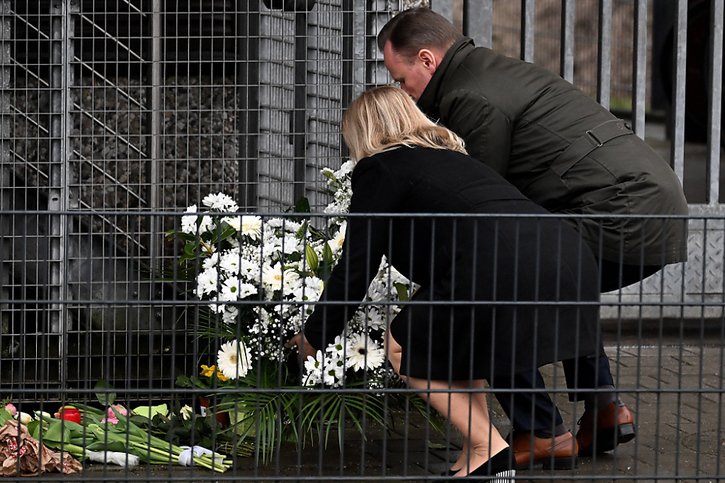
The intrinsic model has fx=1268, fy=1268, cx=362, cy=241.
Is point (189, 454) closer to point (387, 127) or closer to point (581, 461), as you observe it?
point (387, 127)

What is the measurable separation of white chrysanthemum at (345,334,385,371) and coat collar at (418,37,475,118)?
846 millimetres

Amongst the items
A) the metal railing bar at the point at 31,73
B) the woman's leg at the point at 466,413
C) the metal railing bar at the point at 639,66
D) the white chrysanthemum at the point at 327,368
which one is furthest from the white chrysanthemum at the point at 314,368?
the metal railing bar at the point at 639,66

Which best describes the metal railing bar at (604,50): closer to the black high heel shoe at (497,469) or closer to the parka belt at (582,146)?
the parka belt at (582,146)

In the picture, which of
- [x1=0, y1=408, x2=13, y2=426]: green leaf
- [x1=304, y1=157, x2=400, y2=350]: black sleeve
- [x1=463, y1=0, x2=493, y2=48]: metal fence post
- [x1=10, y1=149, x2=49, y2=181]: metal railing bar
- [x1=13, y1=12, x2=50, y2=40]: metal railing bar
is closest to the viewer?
[x1=304, y1=157, x2=400, y2=350]: black sleeve

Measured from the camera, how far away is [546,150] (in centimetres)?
432

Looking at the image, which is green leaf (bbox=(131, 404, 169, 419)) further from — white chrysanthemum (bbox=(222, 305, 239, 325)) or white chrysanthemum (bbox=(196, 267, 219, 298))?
white chrysanthemum (bbox=(196, 267, 219, 298))

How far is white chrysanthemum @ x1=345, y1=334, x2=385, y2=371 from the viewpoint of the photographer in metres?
4.14

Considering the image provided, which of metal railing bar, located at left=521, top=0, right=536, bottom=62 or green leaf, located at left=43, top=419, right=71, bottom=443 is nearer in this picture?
green leaf, located at left=43, top=419, right=71, bottom=443

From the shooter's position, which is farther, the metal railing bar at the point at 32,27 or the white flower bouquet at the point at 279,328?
the metal railing bar at the point at 32,27

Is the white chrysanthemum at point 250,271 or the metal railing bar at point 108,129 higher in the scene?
the metal railing bar at point 108,129

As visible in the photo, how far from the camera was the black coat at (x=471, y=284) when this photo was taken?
359cm

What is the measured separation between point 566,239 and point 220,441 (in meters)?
1.52

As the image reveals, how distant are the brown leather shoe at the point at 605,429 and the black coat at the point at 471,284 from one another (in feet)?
2.75

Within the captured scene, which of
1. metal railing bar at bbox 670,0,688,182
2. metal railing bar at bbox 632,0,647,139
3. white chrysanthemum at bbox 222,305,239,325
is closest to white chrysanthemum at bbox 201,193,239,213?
white chrysanthemum at bbox 222,305,239,325
